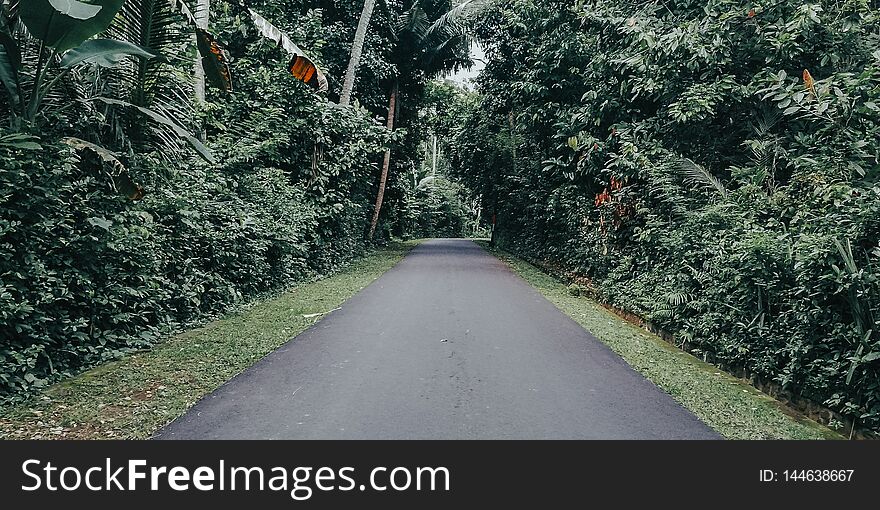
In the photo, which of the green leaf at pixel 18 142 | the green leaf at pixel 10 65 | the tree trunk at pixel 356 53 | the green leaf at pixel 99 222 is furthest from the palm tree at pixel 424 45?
the green leaf at pixel 18 142

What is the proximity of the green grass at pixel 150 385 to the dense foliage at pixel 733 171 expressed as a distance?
5.39 meters

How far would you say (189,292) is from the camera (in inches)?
341

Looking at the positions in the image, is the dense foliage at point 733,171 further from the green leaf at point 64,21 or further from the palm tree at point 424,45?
the palm tree at point 424,45

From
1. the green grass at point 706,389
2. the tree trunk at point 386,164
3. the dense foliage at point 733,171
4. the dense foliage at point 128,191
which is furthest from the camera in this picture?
the tree trunk at point 386,164

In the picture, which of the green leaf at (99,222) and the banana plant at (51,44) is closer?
the banana plant at (51,44)

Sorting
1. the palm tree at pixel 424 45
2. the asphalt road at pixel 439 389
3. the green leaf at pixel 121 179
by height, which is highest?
the palm tree at pixel 424 45

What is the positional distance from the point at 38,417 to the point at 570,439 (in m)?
4.08

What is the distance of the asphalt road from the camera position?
4.62 m

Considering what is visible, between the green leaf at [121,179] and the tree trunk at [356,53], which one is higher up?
the tree trunk at [356,53]

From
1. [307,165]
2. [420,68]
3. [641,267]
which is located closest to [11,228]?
[641,267]

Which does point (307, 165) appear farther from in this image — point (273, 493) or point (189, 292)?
point (273, 493)

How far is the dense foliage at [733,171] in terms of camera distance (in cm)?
519

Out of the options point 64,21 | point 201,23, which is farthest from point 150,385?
point 201,23

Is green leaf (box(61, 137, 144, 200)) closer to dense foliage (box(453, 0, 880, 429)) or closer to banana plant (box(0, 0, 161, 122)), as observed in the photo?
banana plant (box(0, 0, 161, 122))
